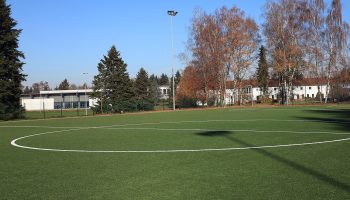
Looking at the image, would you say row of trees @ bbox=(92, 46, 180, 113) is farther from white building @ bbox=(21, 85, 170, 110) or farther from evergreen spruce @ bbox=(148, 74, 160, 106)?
white building @ bbox=(21, 85, 170, 110)

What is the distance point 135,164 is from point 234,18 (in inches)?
1867

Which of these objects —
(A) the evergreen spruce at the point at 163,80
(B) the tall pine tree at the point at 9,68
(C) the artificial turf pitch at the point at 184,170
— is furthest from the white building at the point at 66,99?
(C) the artificial turf pitch at the point at 184,170

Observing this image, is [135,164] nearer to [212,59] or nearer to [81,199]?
[81,199]

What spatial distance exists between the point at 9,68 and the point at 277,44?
110 feet

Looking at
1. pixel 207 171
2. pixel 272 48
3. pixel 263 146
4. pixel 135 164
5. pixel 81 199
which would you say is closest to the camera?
pixel 81 199

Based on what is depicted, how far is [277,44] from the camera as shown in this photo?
52562mm

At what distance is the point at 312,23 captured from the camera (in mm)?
53062

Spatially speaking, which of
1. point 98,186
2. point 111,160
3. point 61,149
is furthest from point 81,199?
point 61,149

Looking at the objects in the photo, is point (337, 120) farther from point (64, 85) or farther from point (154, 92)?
point (64, 85)

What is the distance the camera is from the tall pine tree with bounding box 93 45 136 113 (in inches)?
2146

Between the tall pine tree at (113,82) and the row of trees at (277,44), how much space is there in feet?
32.6

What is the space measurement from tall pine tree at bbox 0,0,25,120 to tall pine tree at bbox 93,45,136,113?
16118 mm

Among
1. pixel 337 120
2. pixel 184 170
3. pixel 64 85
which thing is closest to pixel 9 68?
pixel 337 120

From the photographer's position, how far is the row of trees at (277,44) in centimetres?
5188
